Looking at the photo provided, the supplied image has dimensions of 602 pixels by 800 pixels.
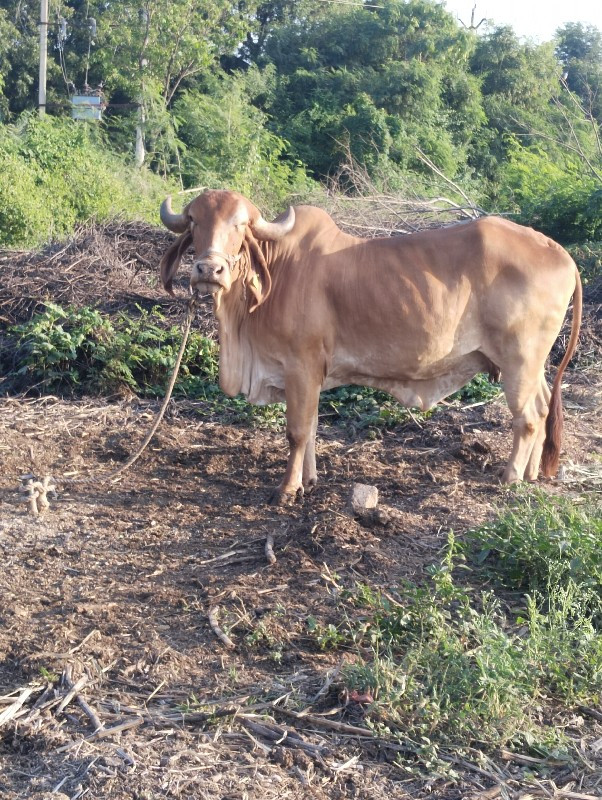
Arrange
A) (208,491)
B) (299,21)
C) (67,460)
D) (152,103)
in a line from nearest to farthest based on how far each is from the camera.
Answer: (208,491) < (67,460) < (152,103) < (299,21)

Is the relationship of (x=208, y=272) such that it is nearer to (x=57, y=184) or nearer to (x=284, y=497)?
(x=284, y=497)

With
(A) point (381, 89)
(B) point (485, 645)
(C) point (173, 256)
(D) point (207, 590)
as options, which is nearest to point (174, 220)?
(C) point (173, 256)

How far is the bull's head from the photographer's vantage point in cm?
507

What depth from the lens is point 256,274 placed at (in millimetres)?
5516

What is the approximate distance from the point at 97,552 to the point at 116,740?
1771 mm

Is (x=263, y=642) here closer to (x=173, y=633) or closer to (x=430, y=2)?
(x=173, y=633)

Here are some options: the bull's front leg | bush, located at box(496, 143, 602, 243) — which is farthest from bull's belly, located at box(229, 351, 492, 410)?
bush, located at box(496, 143, 602, 243)

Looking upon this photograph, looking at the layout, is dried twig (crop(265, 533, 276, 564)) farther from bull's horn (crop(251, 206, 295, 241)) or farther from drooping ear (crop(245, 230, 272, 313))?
bull's horn (crop(251, 206, 295, 241))

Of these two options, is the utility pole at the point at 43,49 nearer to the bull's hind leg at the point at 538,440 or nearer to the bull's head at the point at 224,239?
the bull's head at the point at 224,239

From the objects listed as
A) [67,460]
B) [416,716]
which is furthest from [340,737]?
[67,460]

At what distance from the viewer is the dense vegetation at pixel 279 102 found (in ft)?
62.2

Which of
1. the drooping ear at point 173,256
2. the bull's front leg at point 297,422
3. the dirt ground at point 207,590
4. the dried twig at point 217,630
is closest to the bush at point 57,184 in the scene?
the dirt ground at point 207,590

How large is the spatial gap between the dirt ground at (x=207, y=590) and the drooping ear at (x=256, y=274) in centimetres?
120

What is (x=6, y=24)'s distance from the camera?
28578 millimetres
